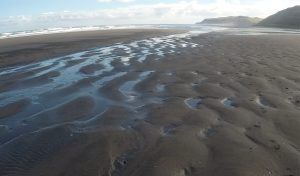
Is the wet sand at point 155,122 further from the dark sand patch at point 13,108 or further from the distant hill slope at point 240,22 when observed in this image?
the distant hill slope at point 240,22

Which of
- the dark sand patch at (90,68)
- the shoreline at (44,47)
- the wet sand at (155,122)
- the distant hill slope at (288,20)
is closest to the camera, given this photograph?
the wet sand at (155,122)

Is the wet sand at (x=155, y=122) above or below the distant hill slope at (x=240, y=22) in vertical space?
above

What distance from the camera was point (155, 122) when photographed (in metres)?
6.85

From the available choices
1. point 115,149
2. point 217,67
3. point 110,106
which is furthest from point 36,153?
point 217,67

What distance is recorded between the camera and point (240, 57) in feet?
50.1

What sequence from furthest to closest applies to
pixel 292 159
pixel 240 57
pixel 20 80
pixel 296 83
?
1. pixel 240 57
2. pixel 20 80
3. pixel 296 83
4. pixel 292 159

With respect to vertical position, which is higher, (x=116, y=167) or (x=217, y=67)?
(x=116, y=167)

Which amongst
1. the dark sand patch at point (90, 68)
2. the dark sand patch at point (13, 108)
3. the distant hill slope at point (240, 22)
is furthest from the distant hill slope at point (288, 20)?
the dark sand patch at point (13, 108)

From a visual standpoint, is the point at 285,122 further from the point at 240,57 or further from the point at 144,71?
the point at 240,57

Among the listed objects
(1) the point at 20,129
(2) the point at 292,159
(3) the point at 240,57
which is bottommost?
(3) the point at 240,57

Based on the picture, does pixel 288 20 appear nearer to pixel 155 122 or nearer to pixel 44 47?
pixel 44 47

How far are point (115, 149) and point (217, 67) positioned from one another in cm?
778

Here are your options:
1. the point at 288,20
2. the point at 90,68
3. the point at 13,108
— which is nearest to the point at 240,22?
the point at 288,20

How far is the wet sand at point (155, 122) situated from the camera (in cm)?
504
